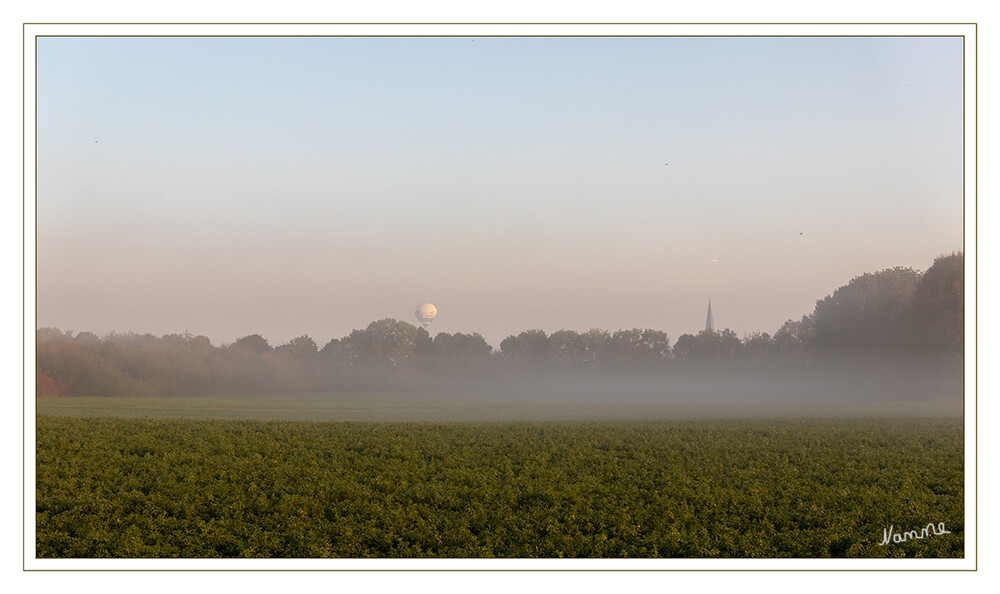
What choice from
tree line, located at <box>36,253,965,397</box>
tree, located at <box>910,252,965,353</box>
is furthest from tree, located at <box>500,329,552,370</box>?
tree, located at <box>910,252,965,353</box>

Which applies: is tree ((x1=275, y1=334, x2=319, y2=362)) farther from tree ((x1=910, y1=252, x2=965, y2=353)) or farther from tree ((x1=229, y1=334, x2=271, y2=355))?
tree ((x1=910, y1=252, x2=965, y2=353))

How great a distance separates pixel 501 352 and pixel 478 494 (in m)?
25.4

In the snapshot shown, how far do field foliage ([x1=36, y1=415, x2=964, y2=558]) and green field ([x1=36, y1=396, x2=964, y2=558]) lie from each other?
0.04 meters

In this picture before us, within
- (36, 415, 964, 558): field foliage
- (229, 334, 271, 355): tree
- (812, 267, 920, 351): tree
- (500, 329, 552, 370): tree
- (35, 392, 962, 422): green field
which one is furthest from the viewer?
(812, 267, 920, 351): tree

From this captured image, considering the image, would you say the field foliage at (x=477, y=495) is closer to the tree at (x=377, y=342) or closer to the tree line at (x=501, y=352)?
the tree line at (x=501, y=352)

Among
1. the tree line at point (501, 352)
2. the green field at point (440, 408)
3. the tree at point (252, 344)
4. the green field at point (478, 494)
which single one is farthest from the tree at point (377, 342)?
the green field at point (478, 494)

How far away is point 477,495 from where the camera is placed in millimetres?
14914

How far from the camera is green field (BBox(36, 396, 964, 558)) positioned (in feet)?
41.7

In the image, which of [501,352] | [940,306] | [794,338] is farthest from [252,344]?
[940,306]

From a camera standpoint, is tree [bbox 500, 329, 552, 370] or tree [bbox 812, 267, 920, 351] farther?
tree [bbox 812, 267, 920, 351]
